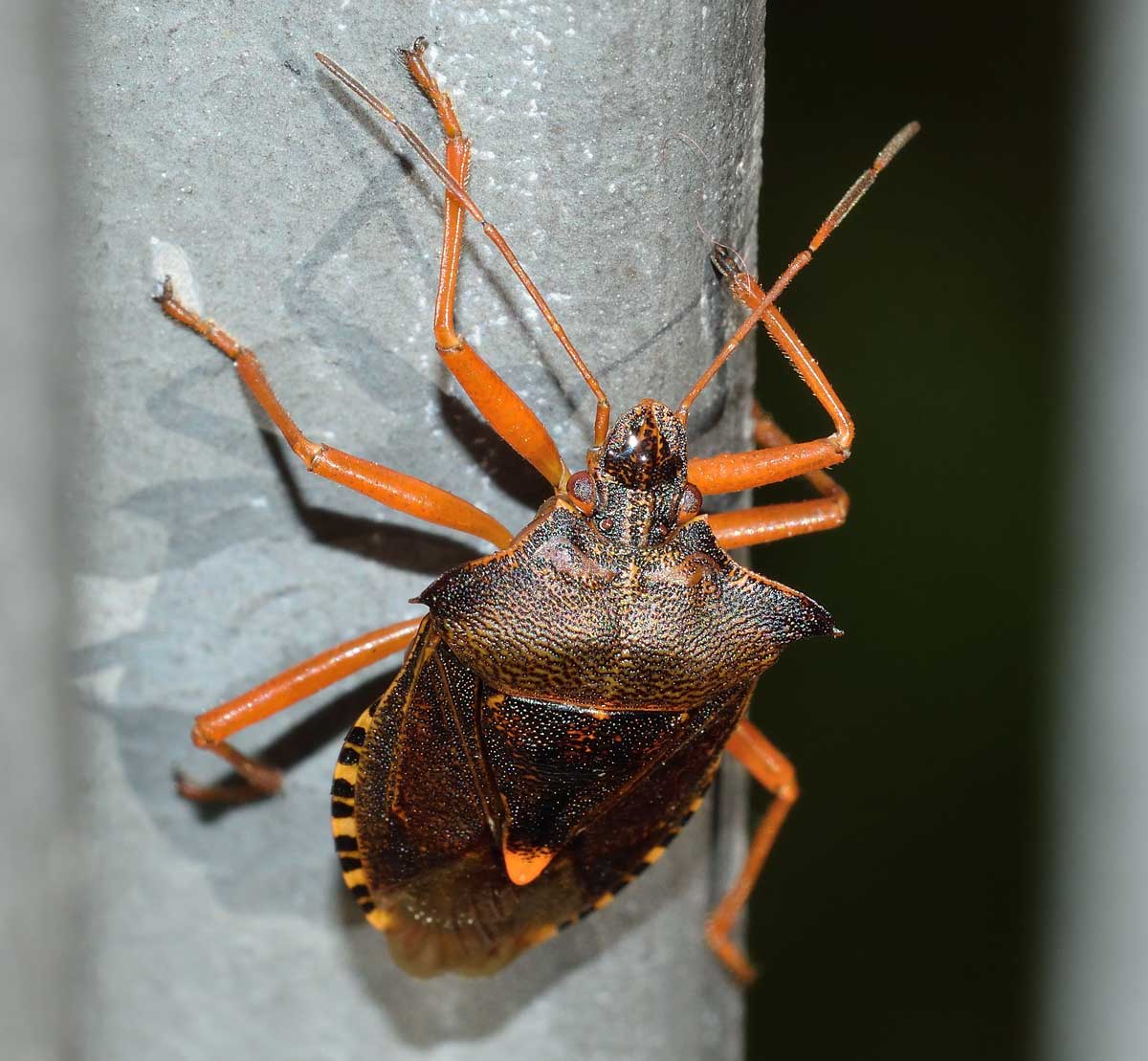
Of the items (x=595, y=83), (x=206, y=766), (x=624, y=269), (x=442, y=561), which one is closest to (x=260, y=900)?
(x=206, y=766)

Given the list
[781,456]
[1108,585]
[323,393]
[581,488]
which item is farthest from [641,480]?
[1108,585]

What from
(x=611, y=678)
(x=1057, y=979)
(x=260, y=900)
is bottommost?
(x=1057, y=979)

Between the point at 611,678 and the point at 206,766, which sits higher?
the point at 611,678

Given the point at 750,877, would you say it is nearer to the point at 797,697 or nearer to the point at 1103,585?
the point at 797,697

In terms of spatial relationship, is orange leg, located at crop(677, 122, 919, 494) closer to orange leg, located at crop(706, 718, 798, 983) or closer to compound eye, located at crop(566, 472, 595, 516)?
compound eye, located at crop(566, 472, 595, 516)

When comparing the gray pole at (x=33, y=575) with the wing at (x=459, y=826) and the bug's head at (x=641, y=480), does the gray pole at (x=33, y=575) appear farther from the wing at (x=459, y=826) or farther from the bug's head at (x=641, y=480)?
the bug's head at (x=641, y=480)

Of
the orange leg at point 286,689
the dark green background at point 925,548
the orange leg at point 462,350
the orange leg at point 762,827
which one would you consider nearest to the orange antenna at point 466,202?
the orange leg at point 462,350
